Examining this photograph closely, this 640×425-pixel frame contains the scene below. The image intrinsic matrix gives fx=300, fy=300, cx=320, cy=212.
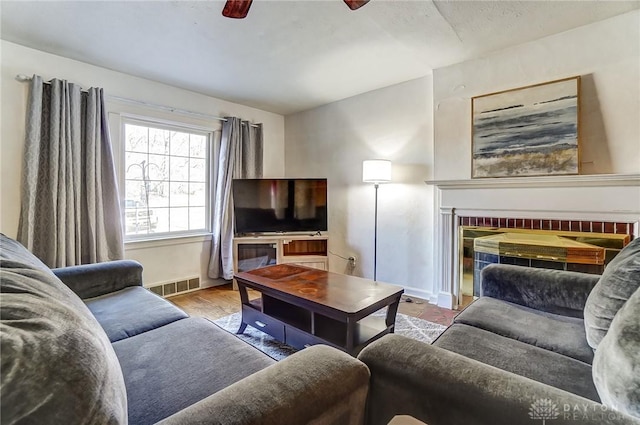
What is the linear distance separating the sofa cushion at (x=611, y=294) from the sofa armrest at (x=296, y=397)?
3.13 ft

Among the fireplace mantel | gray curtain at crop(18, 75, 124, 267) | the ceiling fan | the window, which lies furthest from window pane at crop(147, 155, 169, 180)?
the fireplace mantel

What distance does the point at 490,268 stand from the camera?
1896 mm

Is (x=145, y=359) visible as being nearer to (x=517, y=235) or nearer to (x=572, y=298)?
(x=572, y=298)

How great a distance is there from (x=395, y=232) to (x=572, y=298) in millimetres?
1925

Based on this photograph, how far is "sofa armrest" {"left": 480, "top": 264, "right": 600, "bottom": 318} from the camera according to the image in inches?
62.1

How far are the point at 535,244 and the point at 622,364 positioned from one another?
197 cm

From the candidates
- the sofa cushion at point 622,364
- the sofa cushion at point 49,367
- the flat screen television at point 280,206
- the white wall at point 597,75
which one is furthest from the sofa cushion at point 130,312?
the white wall at point 597,75

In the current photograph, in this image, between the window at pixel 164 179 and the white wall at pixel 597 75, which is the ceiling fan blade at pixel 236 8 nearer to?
the window at pixel 164 179

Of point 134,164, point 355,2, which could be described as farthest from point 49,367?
point 134,164

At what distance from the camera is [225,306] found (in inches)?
121

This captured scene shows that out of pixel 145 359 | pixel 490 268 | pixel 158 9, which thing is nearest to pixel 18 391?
pixel 145 359

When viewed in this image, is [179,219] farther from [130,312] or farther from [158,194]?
[130,312]

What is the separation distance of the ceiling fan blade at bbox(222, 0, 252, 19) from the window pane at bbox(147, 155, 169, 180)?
80.9 inches

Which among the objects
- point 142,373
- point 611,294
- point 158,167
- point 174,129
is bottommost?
point 142,373
